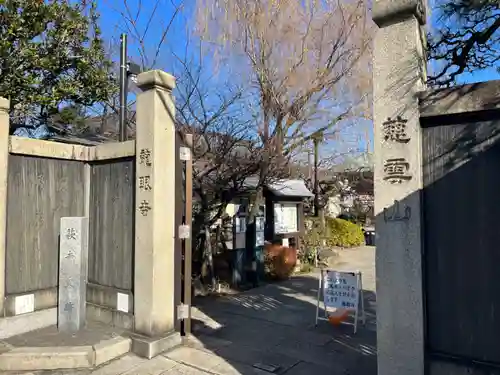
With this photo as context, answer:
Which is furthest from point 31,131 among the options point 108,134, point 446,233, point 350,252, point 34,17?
point 350,252

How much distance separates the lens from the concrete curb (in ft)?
16.7

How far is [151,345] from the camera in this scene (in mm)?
5461

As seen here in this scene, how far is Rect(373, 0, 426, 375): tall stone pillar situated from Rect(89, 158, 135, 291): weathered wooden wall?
3.87m

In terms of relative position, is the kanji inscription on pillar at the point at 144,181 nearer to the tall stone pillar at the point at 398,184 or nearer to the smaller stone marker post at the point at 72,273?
the smaller stone marker post at the point at 72,273

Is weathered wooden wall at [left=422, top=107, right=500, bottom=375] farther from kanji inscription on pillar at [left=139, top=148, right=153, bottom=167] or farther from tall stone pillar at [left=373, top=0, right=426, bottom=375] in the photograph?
kanji inscription on pillar at [left=139, top=148, right=153, bottom=167]

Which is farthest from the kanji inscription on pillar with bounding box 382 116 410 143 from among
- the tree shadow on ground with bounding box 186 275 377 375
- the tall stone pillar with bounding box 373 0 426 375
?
the tree shadow on ground with bounding box 186 275 377 375

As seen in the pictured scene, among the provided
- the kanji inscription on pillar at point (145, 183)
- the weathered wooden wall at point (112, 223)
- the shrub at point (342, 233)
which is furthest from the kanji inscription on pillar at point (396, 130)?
the shrub at point (342, 233)

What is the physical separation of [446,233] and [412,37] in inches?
75.3

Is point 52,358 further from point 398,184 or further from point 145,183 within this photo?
point 398,184

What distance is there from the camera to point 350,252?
60.1ft

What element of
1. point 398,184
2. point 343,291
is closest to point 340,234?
point 343,291

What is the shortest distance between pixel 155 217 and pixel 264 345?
2613 millimetres

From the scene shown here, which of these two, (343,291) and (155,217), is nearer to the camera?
(155,217)

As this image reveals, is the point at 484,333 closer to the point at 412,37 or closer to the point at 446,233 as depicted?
the point at 446,233
